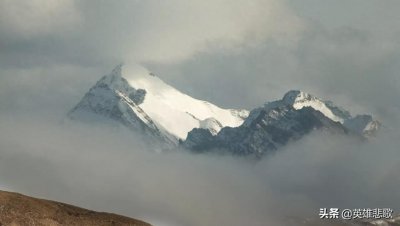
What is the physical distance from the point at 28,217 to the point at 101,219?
1342cm

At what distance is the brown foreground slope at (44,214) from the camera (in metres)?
103

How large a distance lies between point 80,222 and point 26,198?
9.59 m

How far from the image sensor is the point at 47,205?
110 meters

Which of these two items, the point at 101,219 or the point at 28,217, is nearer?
the point at 28,217

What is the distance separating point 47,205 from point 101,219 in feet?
30.4

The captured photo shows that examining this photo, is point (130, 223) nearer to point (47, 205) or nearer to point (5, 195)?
point (47, 205)

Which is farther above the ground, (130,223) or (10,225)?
(130,223)

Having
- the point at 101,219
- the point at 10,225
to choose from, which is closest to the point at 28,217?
the point at 10,225

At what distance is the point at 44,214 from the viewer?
10731cm

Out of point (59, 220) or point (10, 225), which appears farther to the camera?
point (59, 220)

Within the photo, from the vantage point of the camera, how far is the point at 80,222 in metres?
111

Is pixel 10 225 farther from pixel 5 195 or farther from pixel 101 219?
pixel 101 219

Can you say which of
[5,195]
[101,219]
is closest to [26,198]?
[5,195]

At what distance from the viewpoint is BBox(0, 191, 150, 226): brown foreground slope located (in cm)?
10325
